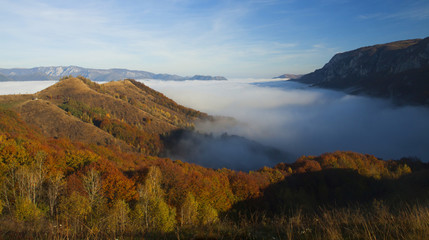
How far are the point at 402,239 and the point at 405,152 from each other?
706ft

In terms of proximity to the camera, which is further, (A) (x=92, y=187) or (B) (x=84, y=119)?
(B) (x=84, y=119)

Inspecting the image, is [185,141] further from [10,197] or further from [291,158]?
[10,197]

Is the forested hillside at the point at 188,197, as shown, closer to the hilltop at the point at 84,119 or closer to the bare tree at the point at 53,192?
the bare tree at the point at 53,192

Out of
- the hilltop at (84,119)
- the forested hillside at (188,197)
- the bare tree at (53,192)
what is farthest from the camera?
the hilltop at (84,119)

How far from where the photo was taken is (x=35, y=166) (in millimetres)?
28344

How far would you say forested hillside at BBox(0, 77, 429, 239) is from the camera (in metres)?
6.65

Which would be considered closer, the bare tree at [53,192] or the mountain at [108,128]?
the bare tree at [53,192]

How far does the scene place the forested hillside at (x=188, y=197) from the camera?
21.8 ft

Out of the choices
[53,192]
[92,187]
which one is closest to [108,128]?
[53,192]

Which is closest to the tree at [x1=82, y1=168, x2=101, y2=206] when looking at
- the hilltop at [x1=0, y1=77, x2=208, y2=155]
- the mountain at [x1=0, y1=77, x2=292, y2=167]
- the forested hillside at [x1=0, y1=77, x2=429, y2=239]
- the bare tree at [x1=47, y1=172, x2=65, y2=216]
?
the forested hillside at [x1=0, y1=77, x2=429, y2=239]

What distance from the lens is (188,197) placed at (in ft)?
94.0

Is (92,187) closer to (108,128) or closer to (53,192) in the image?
(53,192)

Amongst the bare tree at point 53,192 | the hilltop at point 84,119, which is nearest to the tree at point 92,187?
the bare tree at point 53,192

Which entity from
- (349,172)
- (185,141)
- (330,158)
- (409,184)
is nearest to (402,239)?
(409,184)
